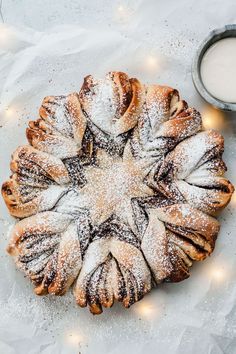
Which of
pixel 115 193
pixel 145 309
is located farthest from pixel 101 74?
pixel 145 309

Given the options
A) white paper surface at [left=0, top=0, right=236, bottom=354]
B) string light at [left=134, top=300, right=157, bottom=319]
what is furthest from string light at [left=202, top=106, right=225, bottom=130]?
string light at [left=134, top=300, right=157, bottom=319]

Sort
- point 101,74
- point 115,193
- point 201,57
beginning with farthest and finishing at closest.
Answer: point 101,74 → point 201,57 → point 115,193

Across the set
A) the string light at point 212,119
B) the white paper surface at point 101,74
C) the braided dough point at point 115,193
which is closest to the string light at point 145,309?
the white paper surface at point 101,74

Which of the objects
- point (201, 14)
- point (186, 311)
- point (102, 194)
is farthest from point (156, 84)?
point (186, 311)

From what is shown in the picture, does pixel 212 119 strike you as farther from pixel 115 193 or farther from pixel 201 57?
pixel 115 193

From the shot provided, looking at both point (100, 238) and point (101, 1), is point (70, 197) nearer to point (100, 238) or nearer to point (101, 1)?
point (100, 238)

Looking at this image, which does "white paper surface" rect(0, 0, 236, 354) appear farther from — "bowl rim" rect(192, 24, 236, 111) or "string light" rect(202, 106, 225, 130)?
"bowl rim" rect(192, 24, 236, 111)

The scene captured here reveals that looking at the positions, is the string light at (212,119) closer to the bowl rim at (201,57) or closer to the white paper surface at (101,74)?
the white paper surface at (101,74)
